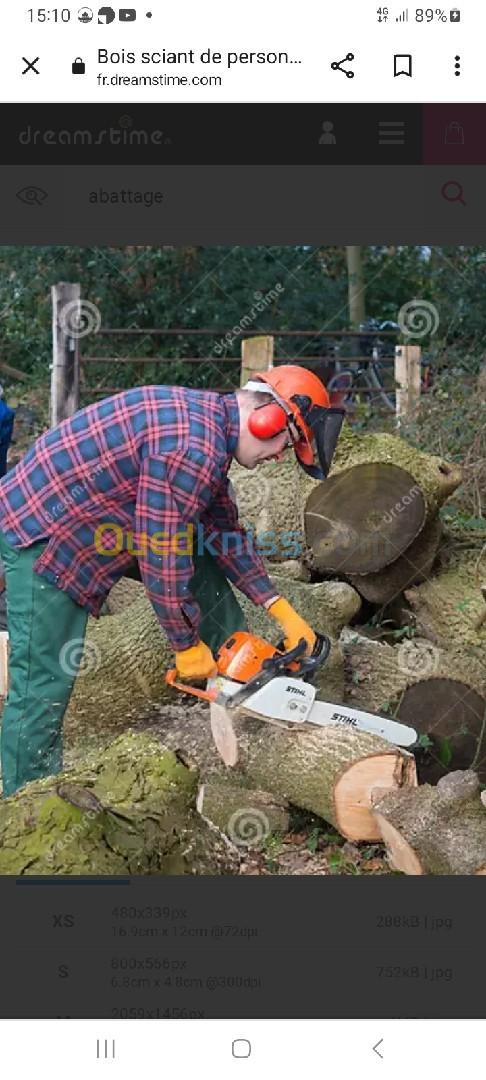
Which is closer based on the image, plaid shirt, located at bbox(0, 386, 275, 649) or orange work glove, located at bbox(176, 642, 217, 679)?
plaid shirt, located at bbox(0, 386, 275, 649)

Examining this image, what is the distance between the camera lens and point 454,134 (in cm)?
295

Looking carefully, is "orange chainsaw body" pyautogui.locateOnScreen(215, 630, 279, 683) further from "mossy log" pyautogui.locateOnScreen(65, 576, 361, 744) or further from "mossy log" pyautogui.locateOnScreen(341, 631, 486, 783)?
"mossy log" pyautogui.locateOnScreen(65, 576, 361, 744)

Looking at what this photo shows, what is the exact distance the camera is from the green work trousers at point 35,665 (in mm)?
3936

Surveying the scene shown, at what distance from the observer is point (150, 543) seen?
11.7 ft

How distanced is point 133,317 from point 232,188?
30.0 ft

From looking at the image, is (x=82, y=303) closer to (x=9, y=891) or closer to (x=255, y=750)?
(x=255, y=750)

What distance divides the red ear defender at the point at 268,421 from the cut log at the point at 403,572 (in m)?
2.07

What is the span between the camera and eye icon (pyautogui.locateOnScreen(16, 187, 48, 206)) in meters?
3.15

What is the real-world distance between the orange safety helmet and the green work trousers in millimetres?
930

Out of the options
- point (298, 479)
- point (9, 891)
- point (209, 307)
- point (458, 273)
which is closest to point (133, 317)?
point (209, 307)

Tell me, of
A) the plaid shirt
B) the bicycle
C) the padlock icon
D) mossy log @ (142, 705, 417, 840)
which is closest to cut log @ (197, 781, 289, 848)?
mossy log @ (142, 705, 417, 840)
